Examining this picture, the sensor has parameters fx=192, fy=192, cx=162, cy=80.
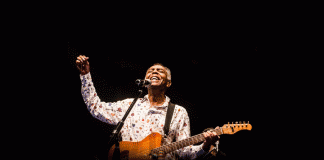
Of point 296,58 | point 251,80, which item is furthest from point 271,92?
point 296,58

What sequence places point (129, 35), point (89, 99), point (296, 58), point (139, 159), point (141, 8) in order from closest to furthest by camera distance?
point (139, 159) → point (89, 99) → point (296, 58) → point (141, 8) → point (129, 35)

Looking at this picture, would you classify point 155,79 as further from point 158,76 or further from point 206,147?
point 206,147

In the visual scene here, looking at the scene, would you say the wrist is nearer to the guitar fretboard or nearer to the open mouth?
the guitar fretboard

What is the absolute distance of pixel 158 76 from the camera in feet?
9.11

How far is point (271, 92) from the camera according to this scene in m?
2.99

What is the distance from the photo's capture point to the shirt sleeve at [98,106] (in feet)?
7.73

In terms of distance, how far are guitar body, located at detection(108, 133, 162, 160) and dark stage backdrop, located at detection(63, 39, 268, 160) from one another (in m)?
0.66

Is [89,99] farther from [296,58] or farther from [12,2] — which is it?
[296,58]

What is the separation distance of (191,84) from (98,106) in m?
1.70

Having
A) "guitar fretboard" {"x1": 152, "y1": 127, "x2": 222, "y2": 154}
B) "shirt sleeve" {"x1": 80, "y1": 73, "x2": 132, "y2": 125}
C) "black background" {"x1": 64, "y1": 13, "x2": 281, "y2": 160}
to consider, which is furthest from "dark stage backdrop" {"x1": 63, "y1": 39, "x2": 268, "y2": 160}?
"guitar fretboard" {"x1": 152, "y1": 127, "x2": 222, "y2": 154}

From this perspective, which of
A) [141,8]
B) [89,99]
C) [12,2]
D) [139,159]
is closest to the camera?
[139,159]

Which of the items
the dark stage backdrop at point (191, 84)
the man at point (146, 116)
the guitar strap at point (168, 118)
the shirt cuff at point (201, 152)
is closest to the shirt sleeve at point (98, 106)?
the man at point (146, 116)

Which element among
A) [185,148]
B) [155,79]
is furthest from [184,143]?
[155,79]

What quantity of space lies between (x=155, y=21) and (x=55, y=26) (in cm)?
158
